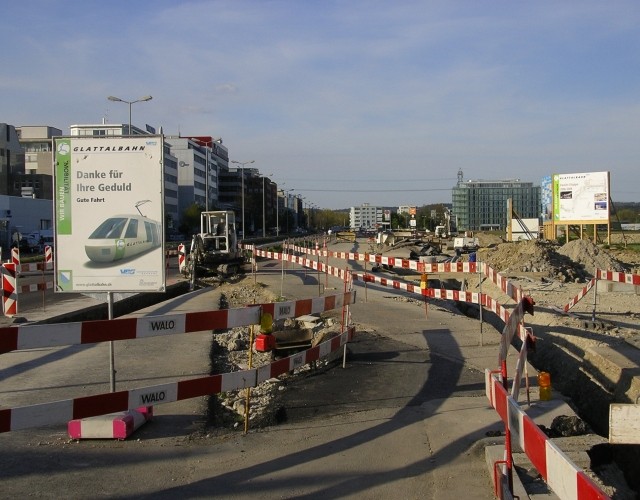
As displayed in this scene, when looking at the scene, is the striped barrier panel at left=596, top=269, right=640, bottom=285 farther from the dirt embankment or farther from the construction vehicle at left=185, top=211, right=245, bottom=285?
the construction vehicle at left=185, top=211, right=245, bottom=285

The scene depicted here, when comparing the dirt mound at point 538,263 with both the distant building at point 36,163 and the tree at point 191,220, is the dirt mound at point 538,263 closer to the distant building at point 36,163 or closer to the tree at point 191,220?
the distant building at point 36,163

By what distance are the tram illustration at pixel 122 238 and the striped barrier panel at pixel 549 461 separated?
4.19 m

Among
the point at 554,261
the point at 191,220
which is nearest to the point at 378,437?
the point at 554,261

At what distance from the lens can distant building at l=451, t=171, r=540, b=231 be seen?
149875 millimetres

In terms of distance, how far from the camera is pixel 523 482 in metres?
5.40

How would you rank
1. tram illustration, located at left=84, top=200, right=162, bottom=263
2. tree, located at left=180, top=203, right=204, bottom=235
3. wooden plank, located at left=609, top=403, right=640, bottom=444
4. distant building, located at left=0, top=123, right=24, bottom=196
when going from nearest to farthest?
wooden plank, located at left=609, top=403, right=640, bottom=444
tram illustration, located at left=84, top=200, right=162, bottom=263
distant building, located at left=0, top=123, right=24, bottom=196
tree, located at left=180, top=203, right=204, bottom=235

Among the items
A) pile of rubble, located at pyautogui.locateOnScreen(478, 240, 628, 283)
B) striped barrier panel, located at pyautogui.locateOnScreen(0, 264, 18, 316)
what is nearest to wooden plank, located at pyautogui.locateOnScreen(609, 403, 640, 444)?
striped barrier panel, located at pyautogui.locateOnScreen(0, 264, 18, 316)

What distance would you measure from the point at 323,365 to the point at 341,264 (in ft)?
76.0

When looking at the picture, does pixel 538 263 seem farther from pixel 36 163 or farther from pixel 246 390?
pixel 36 163

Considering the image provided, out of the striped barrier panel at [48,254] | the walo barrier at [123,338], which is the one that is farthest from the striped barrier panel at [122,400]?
the striped barrier panel at [48,254]

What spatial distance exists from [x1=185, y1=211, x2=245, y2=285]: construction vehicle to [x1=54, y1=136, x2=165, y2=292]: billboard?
18162 mm

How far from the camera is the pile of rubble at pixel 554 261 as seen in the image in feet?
102

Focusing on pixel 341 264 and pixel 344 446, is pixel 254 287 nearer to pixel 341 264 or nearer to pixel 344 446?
pixel 341 264

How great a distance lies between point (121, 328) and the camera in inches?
229
